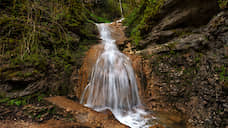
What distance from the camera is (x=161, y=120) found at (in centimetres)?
374

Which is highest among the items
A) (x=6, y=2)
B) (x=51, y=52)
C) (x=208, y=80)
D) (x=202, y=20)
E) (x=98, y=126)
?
(x=6, y=2)

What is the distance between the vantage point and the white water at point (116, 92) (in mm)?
4153

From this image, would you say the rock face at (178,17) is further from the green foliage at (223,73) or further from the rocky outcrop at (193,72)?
the green foliage at (223,73)

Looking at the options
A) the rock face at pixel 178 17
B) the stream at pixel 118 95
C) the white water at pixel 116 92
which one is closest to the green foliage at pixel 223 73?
the stream at pixel 118 95

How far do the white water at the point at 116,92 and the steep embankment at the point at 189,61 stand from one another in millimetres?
651

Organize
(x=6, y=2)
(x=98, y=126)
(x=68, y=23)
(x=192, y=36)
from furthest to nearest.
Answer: (x=68, y=23)
(x=192, y=36)
(x=6, y=2)
(x=98, y=126)

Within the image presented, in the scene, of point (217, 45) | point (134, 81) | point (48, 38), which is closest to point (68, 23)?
point (48, 38)

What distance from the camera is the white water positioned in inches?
163

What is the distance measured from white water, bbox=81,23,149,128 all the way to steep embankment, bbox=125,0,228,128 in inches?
25.6

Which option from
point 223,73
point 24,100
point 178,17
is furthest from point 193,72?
point 24,100

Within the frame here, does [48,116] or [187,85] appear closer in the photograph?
[48,116]

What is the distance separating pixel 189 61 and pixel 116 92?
10.5 feet

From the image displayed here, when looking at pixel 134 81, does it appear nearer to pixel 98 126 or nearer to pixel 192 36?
pixel 98 126

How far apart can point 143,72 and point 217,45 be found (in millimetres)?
2841
